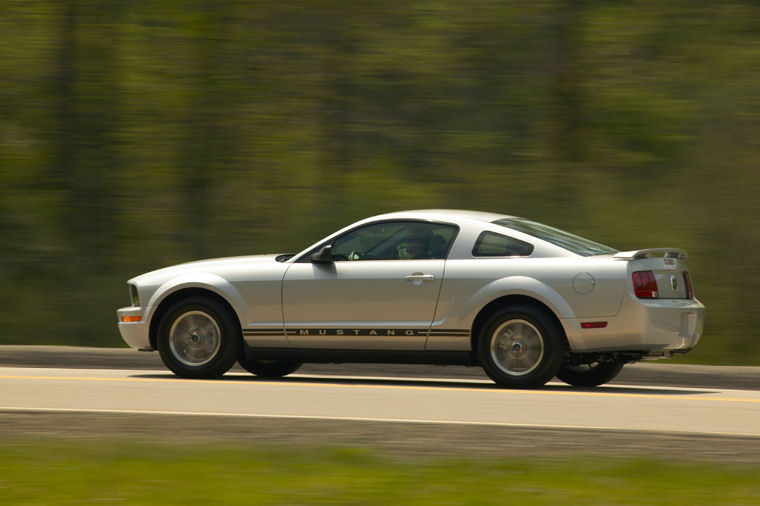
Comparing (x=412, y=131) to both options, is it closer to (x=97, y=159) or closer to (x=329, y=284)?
(x=97, y=159)

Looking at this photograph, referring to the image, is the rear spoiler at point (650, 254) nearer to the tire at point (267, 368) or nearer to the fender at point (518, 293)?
the fender at point (518, 293)

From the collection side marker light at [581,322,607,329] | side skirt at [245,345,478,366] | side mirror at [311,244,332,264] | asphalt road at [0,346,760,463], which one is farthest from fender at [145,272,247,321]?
side marker light at [581,322,607,329]

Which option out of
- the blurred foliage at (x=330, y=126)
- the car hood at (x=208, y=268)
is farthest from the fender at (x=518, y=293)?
the blurred foliage at (x=330, y=126)

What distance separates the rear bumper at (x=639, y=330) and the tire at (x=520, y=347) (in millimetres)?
173

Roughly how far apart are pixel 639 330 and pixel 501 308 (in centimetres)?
112

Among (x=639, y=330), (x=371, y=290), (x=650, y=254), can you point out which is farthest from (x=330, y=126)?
(x=639, y=330)

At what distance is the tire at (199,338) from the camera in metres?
10.6

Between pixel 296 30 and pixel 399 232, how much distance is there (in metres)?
8.88

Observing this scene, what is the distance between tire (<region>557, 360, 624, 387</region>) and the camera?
423 inches

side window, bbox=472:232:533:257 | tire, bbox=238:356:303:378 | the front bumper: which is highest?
side window, bbox=472:232:533:257

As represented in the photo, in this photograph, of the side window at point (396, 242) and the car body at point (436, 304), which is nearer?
the car body at point (436, 304)

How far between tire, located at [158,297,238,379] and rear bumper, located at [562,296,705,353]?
2.92 meters

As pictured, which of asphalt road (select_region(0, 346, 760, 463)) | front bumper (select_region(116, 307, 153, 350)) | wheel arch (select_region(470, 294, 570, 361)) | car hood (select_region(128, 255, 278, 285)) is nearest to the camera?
asphalt road (select_region(0, 346, 760, 463))

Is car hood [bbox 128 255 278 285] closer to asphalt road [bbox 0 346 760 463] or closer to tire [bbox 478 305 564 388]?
asphalt road [bbox 0 346 760 463]
